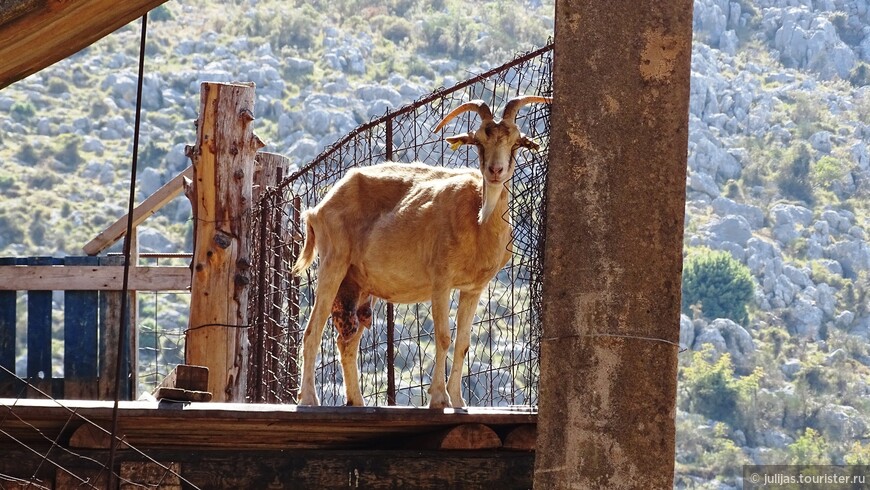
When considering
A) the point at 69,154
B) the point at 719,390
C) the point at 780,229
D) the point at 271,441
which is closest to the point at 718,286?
the point at 719,390

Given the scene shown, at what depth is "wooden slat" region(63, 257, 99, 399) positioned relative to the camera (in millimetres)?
Result: 10039

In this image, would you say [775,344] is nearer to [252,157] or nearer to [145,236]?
[145,236]

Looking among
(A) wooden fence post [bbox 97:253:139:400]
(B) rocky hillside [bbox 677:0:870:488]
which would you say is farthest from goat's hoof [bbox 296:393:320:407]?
(B) rocky hillside [bbox 677:0:870:488]

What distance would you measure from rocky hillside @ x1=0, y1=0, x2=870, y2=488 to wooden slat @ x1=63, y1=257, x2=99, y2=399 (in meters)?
53.8

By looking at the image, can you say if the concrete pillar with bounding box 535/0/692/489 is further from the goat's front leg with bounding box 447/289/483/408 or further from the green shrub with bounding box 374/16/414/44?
the green shrub with bounding box 374/16/414/44

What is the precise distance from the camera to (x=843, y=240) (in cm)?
7888

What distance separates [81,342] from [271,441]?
12.4 feet

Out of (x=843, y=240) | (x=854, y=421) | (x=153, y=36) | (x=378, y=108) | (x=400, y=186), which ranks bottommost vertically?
(x=854, y=421)

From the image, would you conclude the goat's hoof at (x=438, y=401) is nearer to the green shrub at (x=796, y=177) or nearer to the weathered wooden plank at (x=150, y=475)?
the weathered wooden plank at (x=150, y=475)

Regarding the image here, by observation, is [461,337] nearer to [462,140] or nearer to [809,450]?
[462,140]

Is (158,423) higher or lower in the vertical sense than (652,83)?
lower

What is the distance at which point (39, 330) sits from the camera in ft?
33.0

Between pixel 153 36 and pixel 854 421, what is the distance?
49.3m

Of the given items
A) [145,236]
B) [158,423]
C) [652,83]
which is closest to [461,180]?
[158,423]
